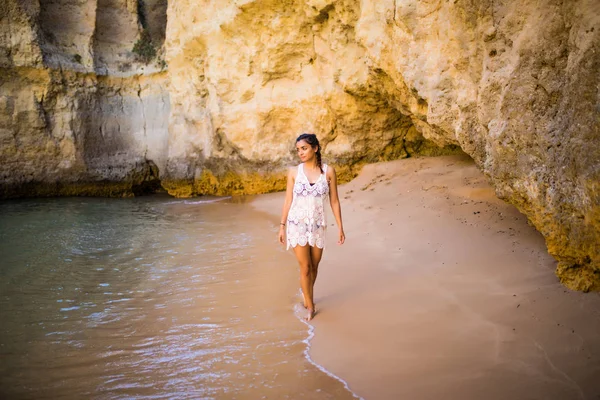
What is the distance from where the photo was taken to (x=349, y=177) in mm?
10836

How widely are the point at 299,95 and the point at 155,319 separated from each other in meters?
7.73

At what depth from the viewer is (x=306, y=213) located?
3855 mm

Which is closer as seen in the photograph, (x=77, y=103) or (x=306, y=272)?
(x=306, y=272)

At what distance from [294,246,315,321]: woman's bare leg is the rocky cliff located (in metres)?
1.83

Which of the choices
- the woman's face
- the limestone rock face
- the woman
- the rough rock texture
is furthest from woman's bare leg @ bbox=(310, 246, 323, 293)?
the rough rock texture

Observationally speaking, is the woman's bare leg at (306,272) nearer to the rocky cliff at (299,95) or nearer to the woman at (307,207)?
the woman at (307,207)

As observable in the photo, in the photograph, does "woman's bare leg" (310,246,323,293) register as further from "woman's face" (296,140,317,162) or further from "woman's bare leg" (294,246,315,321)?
"woman's face" (296,140,317,162)

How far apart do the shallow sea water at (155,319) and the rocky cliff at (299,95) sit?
7.38 feet

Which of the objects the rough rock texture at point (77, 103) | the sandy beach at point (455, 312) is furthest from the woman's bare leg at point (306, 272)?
the rough rock texture at point (77, 103)

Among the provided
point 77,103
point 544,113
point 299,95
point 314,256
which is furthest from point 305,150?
point 77,103

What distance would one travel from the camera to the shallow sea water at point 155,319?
10.1 feet

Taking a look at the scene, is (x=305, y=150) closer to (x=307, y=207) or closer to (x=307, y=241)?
(x=307, y=207)

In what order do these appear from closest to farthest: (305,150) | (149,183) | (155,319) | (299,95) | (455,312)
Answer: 1. (455,312)
2. (305,150)
3. (155,319)
4. (299,95)
5. (149,183)

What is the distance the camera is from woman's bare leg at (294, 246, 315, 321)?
3887mm
